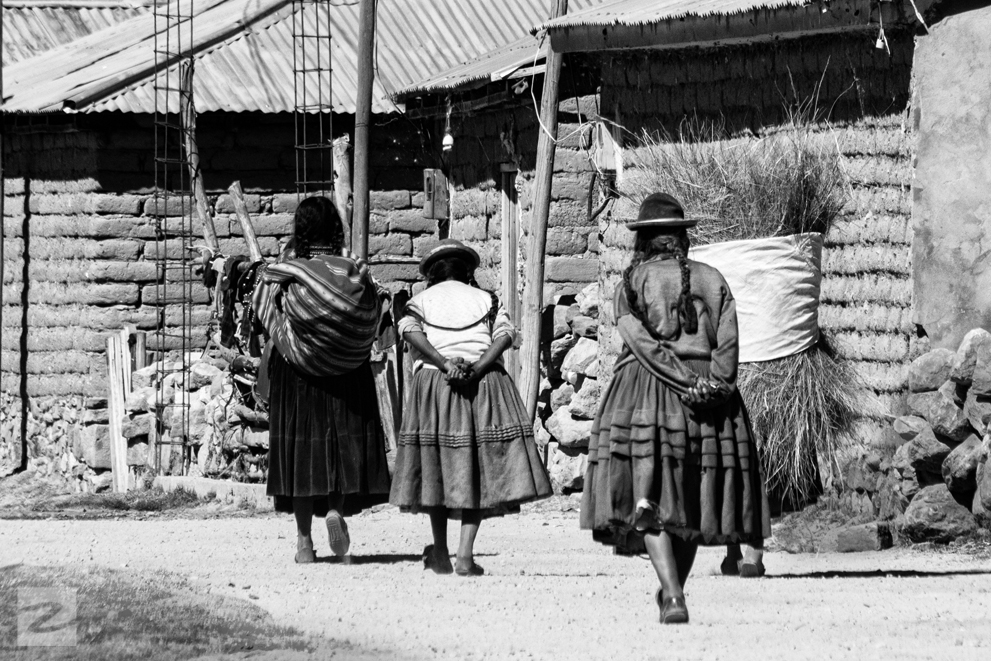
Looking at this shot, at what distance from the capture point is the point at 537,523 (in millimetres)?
9789

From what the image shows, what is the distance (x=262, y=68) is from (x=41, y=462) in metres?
4.27

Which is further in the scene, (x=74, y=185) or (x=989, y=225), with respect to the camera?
(x=74, y=185)

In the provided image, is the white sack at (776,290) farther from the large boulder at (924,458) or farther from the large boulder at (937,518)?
the large boulder at (937,518)

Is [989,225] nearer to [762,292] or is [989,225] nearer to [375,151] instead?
[762,292]

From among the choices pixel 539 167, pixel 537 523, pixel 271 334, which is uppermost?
pixel 539 167

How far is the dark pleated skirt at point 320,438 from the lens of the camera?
7410 millimetres

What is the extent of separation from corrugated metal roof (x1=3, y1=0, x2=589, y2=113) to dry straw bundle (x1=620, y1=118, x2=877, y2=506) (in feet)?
19.7

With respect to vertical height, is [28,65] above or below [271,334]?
above

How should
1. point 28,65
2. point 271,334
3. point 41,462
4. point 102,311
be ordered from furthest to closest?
point 28,65 → point 41,462 → point 102,311 → point 271,334

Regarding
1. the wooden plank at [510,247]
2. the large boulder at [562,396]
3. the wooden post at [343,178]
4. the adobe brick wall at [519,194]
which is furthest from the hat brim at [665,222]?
the wooden post at [343,178]

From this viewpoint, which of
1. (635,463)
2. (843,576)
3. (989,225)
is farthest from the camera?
(989,225)

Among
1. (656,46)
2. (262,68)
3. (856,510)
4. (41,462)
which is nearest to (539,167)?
(656,46)

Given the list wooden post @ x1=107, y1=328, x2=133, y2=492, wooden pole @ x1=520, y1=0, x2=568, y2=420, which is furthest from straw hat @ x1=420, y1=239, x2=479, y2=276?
wooden post @ x1=107, y1=328, x2=133, y2=492

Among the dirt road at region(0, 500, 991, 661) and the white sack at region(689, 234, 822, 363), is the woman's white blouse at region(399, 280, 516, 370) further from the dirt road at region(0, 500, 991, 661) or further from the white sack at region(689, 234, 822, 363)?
the white sack at region(689, 234, 822, 363)
